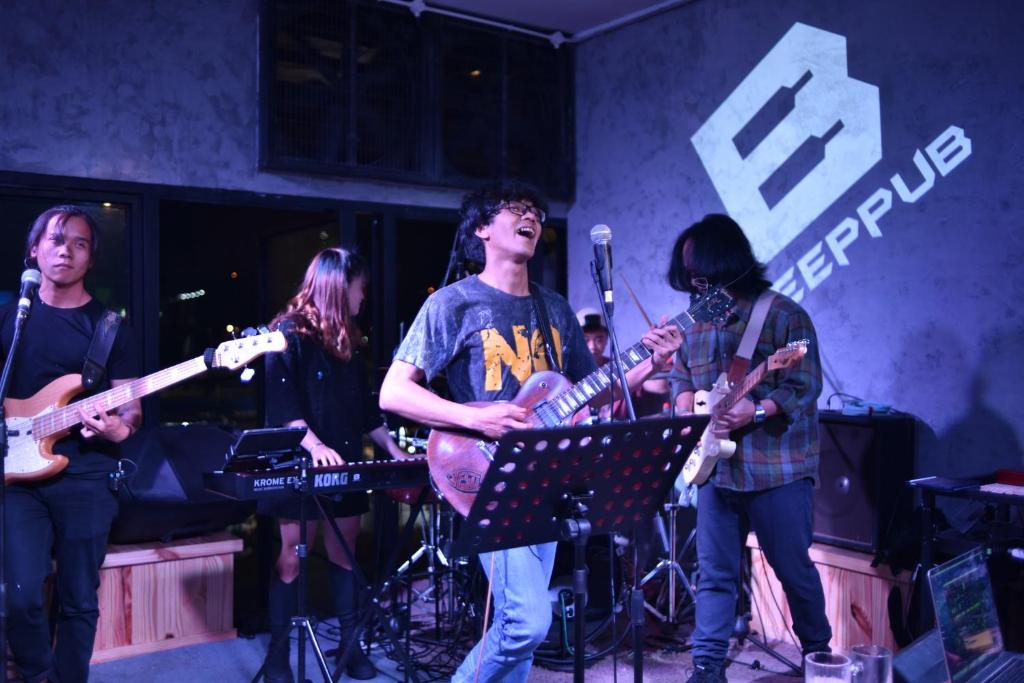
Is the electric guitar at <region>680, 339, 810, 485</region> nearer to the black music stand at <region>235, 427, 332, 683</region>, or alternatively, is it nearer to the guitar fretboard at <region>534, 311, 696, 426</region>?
the guitar fretboard at <region>534, 311, 696, 426</region>

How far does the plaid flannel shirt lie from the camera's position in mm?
3684

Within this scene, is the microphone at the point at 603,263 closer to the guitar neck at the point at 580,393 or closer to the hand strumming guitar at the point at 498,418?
the guitar neck at the point at 580,393

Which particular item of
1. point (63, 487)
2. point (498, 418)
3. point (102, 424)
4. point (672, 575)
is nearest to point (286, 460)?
point (102, 424)

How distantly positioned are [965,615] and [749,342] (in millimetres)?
1527

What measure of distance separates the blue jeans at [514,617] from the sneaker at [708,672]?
1.25 meters

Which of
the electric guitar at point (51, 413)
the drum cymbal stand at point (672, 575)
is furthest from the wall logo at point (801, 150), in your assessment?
the electric guitar at point (51, 413)

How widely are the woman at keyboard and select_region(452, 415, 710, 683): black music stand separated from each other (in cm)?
165

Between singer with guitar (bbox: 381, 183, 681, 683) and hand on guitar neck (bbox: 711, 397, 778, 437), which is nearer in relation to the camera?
singer with guitar (bbox: 381, 183, 681, 683)

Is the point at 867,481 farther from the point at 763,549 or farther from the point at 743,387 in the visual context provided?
the point at 743,387

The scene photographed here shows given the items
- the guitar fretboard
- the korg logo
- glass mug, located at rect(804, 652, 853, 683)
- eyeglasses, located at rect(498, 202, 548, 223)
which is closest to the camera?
glass mug, located at rect(804, 652, 853, 683)

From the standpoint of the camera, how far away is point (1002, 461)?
165 inches

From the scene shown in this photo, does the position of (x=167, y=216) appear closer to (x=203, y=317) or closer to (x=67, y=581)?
(x=203, y=317)

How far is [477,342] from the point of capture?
299 cm

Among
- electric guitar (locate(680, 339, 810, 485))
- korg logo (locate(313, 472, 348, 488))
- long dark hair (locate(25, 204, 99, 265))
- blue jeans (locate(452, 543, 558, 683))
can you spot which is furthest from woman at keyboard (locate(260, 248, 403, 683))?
electric guitar (locate(680, 339, 810, 485))
